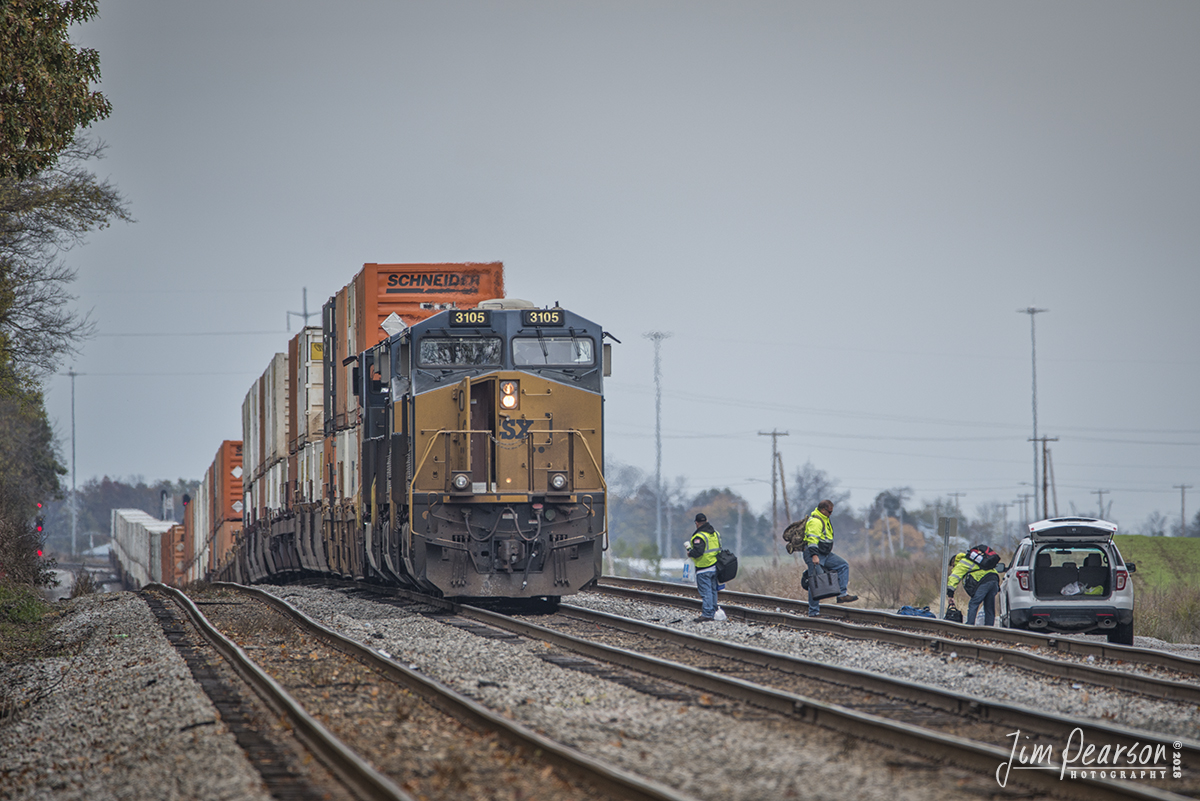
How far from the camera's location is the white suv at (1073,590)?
46.5 ft

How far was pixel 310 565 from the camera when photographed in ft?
75.9

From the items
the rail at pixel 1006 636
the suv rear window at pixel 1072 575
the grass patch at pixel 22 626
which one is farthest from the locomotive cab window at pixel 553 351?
the grass patch at pixel 22 626

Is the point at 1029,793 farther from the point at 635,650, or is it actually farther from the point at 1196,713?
the point at 635,650

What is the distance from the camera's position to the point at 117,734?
8.76 metres

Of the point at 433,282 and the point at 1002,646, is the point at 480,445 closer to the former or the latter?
the point at 433,282

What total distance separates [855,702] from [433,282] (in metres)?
11.6

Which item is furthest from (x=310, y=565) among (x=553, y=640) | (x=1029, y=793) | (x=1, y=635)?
(x=1029, y=793)

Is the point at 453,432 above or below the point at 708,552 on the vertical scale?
above

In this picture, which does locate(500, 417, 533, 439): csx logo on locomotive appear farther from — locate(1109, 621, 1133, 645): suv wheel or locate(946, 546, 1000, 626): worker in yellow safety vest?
locate(1109, 621, 1133, 645): suv wheel

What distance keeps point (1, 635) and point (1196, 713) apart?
51.6 ft

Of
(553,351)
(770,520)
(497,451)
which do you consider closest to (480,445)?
(497,451)

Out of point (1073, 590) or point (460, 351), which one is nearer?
point (1073, 590)

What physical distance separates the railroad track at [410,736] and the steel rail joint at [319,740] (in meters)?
0.01

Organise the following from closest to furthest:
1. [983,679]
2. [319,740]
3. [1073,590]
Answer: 1. [319,740]
2. [983,679]
3. [1073,590]
